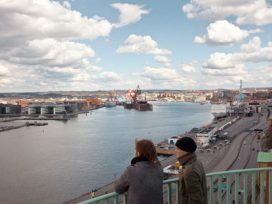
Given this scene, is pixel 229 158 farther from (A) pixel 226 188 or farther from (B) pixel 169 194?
(B) pixel 169 194

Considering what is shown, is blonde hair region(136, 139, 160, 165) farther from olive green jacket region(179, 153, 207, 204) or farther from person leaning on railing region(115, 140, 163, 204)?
olive green jacket region(179, 153, 207, 204)

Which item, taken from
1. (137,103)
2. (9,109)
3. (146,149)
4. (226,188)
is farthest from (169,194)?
(137,103)

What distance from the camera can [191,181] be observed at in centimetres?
148

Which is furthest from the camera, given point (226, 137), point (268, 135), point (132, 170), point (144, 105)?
point (144, 105)

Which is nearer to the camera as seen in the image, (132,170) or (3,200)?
(132,170)

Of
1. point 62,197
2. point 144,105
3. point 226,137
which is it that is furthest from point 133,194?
point 144,105

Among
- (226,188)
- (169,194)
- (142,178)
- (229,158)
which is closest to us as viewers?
(142,178)

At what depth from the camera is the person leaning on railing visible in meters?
1.40

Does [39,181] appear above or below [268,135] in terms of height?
below

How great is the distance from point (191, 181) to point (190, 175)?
0.08 ft

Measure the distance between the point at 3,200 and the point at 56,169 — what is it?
4.81 meters

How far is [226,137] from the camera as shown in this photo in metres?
27.8

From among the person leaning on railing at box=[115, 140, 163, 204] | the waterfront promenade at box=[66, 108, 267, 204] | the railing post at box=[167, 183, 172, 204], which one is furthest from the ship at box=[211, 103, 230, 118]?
the person leaning on railing at box=[115, 140, 163, 204]

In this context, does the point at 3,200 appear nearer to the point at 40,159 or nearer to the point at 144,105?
the point at 40,159
